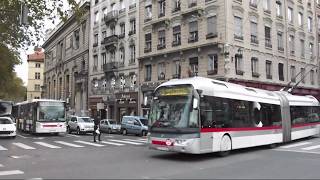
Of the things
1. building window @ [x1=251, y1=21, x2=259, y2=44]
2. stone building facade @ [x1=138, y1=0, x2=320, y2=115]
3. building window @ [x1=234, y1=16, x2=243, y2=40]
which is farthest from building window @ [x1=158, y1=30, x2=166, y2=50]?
building window @ [x1=251, y1=21, x2=259, y2=44]

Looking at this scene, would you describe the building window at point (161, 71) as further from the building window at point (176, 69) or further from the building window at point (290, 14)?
the building window at point (290, 14)

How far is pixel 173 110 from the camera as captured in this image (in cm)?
1471

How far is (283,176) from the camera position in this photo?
441 inches

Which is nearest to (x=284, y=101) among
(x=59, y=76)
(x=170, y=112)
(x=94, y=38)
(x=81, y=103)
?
(x=170, y=112)

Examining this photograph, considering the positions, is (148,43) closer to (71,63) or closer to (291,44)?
(291,44)

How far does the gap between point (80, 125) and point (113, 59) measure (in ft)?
55.5

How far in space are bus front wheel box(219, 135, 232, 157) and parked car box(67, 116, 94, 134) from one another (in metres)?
19.8

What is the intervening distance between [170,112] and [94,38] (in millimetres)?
41562

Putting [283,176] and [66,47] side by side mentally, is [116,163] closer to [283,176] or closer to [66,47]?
[283,176]

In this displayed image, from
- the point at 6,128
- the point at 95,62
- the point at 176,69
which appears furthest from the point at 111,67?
the point at 6,128

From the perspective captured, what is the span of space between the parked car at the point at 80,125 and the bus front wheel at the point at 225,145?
65.0 ft

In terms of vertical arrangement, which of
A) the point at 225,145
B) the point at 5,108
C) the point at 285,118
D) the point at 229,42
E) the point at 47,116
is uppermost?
the point at 229,42

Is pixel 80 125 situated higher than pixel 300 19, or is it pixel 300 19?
pixel 300 19

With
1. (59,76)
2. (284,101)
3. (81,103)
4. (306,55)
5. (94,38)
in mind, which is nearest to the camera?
(284,101)
